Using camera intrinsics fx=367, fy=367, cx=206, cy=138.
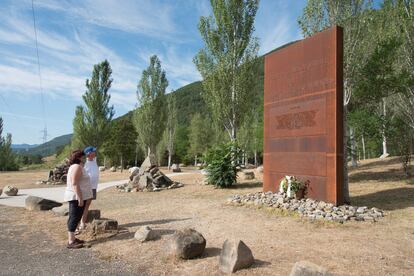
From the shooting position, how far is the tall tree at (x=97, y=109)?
31.0 m

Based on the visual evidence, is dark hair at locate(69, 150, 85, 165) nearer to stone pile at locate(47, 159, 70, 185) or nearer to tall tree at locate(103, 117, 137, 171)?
stone pile at locate(47, 159, 70, 185)

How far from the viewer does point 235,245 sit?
15.8ft

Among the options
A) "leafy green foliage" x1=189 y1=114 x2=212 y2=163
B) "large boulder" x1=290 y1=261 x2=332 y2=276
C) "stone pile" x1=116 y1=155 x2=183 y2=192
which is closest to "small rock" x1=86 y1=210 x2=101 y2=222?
"large boulder" x1=290 y1=261 x2=332 y2=276

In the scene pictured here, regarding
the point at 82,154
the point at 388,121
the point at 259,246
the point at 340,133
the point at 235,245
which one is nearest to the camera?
the point at 235,245

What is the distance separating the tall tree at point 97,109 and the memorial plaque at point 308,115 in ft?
74.2

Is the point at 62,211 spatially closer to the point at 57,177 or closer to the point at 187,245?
the point at 187,245

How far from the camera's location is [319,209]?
27.1 feet

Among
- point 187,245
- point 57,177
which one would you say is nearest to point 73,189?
point 187,245

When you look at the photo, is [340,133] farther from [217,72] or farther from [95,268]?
[217,72]

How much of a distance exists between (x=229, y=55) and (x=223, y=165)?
8.14 m

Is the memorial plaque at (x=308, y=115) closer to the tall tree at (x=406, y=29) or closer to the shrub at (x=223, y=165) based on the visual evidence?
the shrub at (x=223, y=165)

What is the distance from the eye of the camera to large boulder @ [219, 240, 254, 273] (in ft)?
15.4

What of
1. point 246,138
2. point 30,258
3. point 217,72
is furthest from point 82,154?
point 246,138

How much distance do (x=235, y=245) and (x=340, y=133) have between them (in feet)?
16.1
